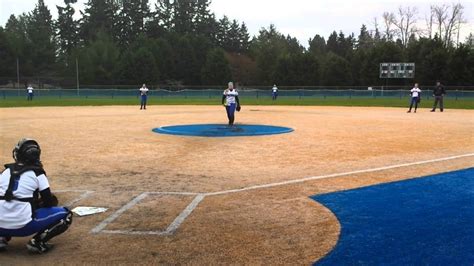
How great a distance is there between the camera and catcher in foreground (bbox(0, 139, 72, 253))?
519 centimetres

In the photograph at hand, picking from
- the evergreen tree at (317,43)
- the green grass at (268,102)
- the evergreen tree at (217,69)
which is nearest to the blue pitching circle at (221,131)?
the green grass at (268,102)

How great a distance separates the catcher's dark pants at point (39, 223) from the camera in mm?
5270

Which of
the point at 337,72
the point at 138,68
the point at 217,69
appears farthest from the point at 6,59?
the point at 337,72

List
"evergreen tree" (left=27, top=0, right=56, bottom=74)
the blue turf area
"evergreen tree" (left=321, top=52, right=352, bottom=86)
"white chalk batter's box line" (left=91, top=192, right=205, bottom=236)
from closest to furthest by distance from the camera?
the blue turf area
"white chalk batter's box line" (left=91, top=192, right=205, bottom=236)
"evergreen tree" (left=321, top=52, right=352, bottom=86)
"evergreen tree" (left=27, top=0, right=56, bottom=74)

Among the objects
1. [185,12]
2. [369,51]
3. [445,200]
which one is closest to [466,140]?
[445,200]

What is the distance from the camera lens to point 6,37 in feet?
270

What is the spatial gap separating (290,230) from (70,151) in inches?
334

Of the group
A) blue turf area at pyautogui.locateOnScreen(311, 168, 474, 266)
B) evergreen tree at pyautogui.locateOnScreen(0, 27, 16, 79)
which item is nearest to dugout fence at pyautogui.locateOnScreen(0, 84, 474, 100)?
evergreen tree at pyautogui.locateOnScreen(0, 27, 16, 79)

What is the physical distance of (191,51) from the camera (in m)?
86.5

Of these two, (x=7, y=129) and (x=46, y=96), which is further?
(x=46, y=96)

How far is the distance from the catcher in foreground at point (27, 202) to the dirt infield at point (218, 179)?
241 millimetres

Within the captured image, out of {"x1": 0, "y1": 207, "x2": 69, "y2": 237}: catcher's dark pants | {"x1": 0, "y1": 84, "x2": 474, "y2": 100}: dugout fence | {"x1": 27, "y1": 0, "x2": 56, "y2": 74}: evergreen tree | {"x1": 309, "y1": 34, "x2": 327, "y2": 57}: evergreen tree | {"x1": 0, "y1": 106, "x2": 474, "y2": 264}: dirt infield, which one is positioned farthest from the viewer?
{"x1": 309, "y1": 34, "x2": 327, "y2": 57}: evergreen tree

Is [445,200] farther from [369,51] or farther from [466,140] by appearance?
[369,51]

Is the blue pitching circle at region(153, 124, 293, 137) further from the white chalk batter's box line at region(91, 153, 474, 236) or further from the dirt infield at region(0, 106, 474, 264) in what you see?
the white chalk batter's box line at region(91, 153, 474, 236)
